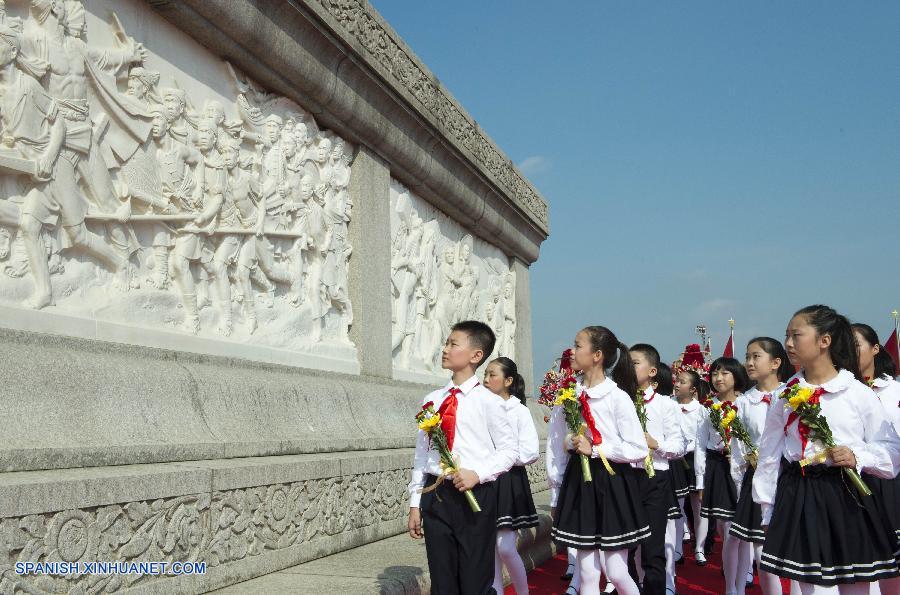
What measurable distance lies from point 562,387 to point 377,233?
11.1 ft

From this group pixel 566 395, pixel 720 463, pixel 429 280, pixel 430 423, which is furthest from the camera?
pixel 429 280

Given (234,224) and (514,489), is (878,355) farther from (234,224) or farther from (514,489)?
(234,224)

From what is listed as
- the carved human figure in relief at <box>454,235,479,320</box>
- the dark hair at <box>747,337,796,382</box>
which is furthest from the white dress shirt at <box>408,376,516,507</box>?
the carved human figure in relief at <box>454,235,479,320</box>

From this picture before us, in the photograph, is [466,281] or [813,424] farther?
[466,281]

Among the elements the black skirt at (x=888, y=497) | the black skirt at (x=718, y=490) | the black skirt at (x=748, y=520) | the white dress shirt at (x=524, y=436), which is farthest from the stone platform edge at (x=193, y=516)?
the black skirt at (x=718, y=490)

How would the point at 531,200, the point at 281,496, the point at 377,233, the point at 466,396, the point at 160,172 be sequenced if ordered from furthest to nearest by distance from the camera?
the point at 531,200, the point at 377,233, the point at 160,172, the point at 281,496, the point at 466,396

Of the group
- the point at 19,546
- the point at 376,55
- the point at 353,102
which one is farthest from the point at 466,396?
the point at 376,55

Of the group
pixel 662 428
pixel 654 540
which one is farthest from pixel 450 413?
pixel 662 428

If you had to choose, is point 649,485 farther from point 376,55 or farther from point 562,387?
point 376,55

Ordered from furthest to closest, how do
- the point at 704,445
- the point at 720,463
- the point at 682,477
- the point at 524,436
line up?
1. the point at 682,477
2. the point at 704,445
3. the point at 720,463
4. the point at 524,436

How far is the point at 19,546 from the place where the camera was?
3.06 metres

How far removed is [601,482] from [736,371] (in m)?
Result: 3.29

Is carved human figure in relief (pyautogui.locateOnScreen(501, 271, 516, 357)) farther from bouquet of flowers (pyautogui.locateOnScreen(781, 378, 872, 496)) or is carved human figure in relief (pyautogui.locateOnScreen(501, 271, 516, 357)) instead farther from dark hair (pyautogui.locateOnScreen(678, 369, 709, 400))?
bouquet of flowers (pyautogui.locateOnScreen(781, 378, 872, 496))

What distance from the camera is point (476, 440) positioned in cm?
403
